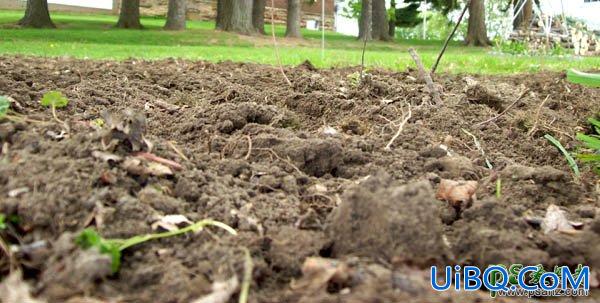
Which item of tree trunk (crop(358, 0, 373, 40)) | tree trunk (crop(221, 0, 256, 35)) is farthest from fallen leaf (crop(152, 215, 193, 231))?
tree trunk (crop(221, 0, 256, 35))

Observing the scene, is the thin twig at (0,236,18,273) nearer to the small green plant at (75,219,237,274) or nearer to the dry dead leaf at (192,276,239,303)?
the small green plant at (75,219,237,274)

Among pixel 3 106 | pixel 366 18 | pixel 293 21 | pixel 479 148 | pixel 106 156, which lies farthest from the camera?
pixel 293 21

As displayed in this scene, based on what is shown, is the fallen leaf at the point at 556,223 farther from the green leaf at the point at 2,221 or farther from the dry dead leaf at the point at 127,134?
the green leaf at the point at 2,221

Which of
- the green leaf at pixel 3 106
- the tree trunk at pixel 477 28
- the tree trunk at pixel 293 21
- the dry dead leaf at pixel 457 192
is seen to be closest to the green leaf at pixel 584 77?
the dry dead leaf at pixel 457 192

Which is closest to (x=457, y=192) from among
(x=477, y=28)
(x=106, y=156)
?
(x=106, y=156)

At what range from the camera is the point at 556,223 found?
5.91ft

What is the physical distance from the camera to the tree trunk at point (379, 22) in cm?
2953

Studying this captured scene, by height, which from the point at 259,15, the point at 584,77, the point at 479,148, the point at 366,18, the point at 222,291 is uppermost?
the point at 259,15

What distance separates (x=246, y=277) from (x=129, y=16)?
24.1 meters

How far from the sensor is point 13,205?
1.49 metres

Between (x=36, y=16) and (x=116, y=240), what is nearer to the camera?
(x=116, y=240)

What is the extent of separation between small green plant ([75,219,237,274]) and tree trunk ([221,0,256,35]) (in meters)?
21.7

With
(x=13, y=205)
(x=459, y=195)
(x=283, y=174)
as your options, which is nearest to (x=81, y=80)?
(x=283, y=174)

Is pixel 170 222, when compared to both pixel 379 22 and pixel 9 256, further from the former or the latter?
pixel 379 22
